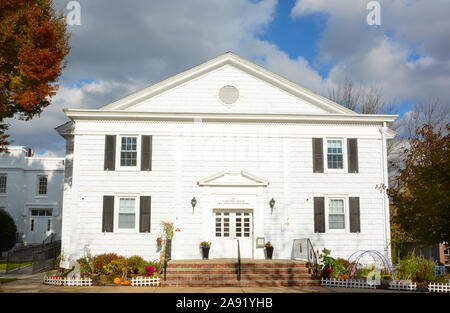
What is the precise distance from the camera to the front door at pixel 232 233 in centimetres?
1753

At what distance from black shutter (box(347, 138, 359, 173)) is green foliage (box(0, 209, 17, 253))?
24.0m

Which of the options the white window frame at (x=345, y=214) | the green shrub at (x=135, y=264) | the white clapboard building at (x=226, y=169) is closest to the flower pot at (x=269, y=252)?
the white clapboard building at (x=226, y=169)

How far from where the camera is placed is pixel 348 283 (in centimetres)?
1402

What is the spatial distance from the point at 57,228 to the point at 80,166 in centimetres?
1892

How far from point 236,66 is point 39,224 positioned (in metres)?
24.2

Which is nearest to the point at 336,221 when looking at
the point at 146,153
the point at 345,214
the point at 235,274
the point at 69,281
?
the point at 345,214

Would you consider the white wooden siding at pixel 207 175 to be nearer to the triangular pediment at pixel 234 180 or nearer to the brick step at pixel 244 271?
the triangular pediment at pixel 234 180

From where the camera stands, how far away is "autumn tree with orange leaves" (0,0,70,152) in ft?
45.6

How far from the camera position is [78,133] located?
18188mm

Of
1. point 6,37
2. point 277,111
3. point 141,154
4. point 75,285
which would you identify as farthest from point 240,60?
point 75,285

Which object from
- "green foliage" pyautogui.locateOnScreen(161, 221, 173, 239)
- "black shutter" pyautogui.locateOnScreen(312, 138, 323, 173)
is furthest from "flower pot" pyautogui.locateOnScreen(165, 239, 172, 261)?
"black shutter" pyautogui.locateOnScreen(312, 138, 323, 173)

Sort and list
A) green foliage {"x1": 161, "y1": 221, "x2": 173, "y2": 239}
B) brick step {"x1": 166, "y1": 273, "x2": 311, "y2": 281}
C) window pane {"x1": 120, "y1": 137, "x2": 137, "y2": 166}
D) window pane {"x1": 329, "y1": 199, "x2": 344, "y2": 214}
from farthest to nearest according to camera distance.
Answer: window pane {"x1": 329, "y1": 199, "x2": 344, "y2": 214} < window pane {"x1": 120, "y1": 137, "x2": 137, "y2": 166} < green foliage {"x1": 161, "y1": 221, "x2": 173, "y2": 239} < brick step {"x1": 166, "y1": 273, "x2": 311, "y2": 281}

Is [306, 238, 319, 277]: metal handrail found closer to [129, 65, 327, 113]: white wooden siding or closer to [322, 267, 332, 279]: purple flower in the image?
[322, 267, 332, 279]: purple flower

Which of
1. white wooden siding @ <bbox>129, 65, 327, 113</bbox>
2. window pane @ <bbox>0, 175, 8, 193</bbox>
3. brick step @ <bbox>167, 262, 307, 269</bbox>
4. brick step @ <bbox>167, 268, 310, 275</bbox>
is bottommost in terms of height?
brick step @ <bbox>167, 268, 310, 275</bbox>
